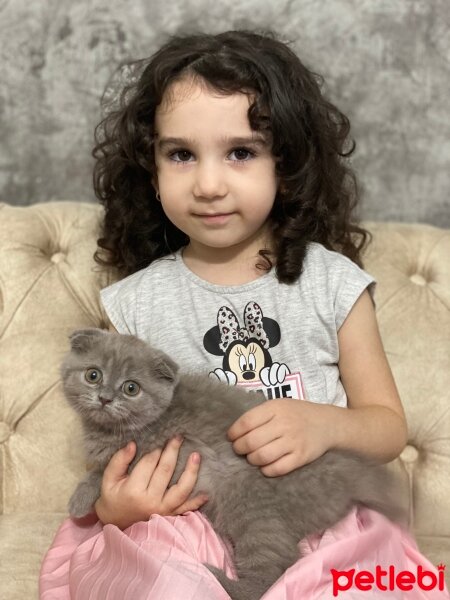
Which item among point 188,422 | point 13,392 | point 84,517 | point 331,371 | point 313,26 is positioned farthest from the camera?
point 313,26

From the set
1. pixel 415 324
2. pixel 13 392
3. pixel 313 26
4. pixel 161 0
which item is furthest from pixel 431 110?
pixel 13 392

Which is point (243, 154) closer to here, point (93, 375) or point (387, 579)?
point (93, 375)

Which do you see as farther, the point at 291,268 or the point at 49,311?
the point at 49,311

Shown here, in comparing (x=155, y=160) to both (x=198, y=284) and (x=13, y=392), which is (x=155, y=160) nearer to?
(x=198, y=284)

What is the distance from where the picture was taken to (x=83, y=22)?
188 centimetres

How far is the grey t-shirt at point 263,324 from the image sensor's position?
145 cm

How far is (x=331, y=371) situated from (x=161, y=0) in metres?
1.05

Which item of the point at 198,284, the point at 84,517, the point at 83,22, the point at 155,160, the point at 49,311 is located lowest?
the point at 84,517

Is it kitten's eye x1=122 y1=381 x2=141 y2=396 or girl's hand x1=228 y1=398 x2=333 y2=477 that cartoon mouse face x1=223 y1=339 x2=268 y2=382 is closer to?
girl's hand x1=228 y1=398 x2=333 y2=477

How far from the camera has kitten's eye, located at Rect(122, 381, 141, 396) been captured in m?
1.19

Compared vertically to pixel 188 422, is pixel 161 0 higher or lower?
higher

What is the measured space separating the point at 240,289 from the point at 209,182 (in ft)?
0.85

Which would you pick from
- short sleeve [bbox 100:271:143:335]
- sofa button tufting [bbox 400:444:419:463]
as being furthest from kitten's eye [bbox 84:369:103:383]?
sofa button tufting [bbox 400:444:419:463]

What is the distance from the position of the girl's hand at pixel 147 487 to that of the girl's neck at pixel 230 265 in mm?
437
